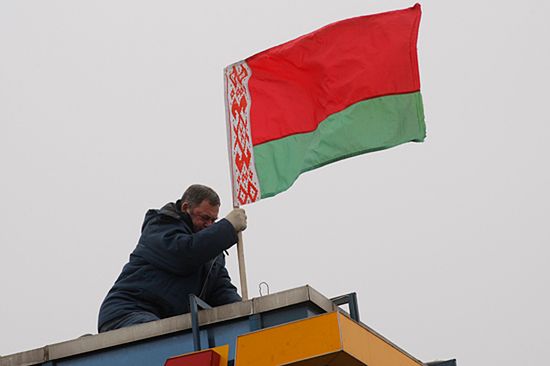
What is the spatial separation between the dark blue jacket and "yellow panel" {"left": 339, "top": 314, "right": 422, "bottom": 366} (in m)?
1.93

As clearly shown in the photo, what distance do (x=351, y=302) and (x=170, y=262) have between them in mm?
1835

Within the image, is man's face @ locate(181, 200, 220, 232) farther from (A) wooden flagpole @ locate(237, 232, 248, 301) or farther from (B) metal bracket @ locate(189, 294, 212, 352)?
(B) metal bracket @ locate(189, 294, 212, 352)

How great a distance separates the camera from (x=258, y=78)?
14570 mm

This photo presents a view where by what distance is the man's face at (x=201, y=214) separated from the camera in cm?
1275

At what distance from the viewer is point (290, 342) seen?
10258 mm

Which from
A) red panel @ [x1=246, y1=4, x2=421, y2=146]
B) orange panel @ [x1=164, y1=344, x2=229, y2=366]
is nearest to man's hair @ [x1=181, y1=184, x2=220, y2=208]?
red panel @ [x1=246, y1=4, x2=421, y2=146]

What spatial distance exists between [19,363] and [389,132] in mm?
4677

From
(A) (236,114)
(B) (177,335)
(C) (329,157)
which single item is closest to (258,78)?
(A) (236,114)

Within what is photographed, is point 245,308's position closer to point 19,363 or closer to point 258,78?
point 19,363

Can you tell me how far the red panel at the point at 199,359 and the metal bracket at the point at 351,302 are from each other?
1.25m

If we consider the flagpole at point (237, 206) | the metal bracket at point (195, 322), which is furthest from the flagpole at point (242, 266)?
the metal bracket at point (195, 322)

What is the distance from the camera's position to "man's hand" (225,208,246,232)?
40.4ft

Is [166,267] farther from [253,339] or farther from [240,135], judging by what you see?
[240,135]

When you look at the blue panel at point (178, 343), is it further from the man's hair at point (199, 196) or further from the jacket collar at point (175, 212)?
the man's hair at point (199, 196)
